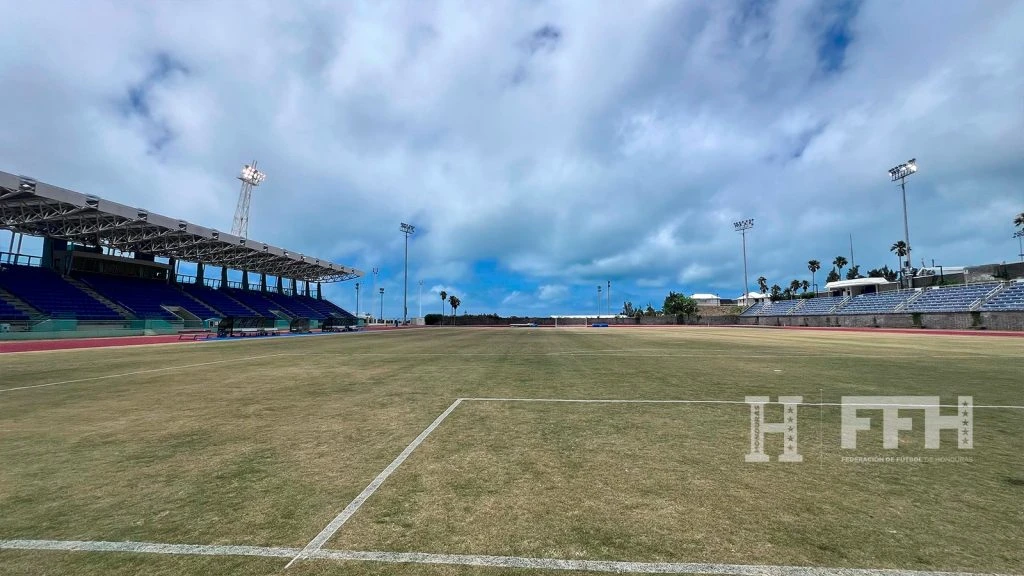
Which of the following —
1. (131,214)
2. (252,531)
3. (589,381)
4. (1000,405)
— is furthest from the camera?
(131,214)

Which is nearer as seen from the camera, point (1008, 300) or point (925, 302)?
point (1008, 300)

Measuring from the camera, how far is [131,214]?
125ft

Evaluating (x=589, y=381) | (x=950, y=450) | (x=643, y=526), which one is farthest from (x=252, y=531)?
(x=589, y=381)

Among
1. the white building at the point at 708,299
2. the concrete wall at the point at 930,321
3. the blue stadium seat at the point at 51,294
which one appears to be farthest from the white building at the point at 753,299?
the blue stadium seat at the point at 51,294

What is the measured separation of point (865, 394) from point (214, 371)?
56.6ft

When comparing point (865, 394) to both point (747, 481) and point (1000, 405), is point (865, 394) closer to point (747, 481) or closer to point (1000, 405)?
point (1000, 405)

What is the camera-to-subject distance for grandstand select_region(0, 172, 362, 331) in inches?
1328
